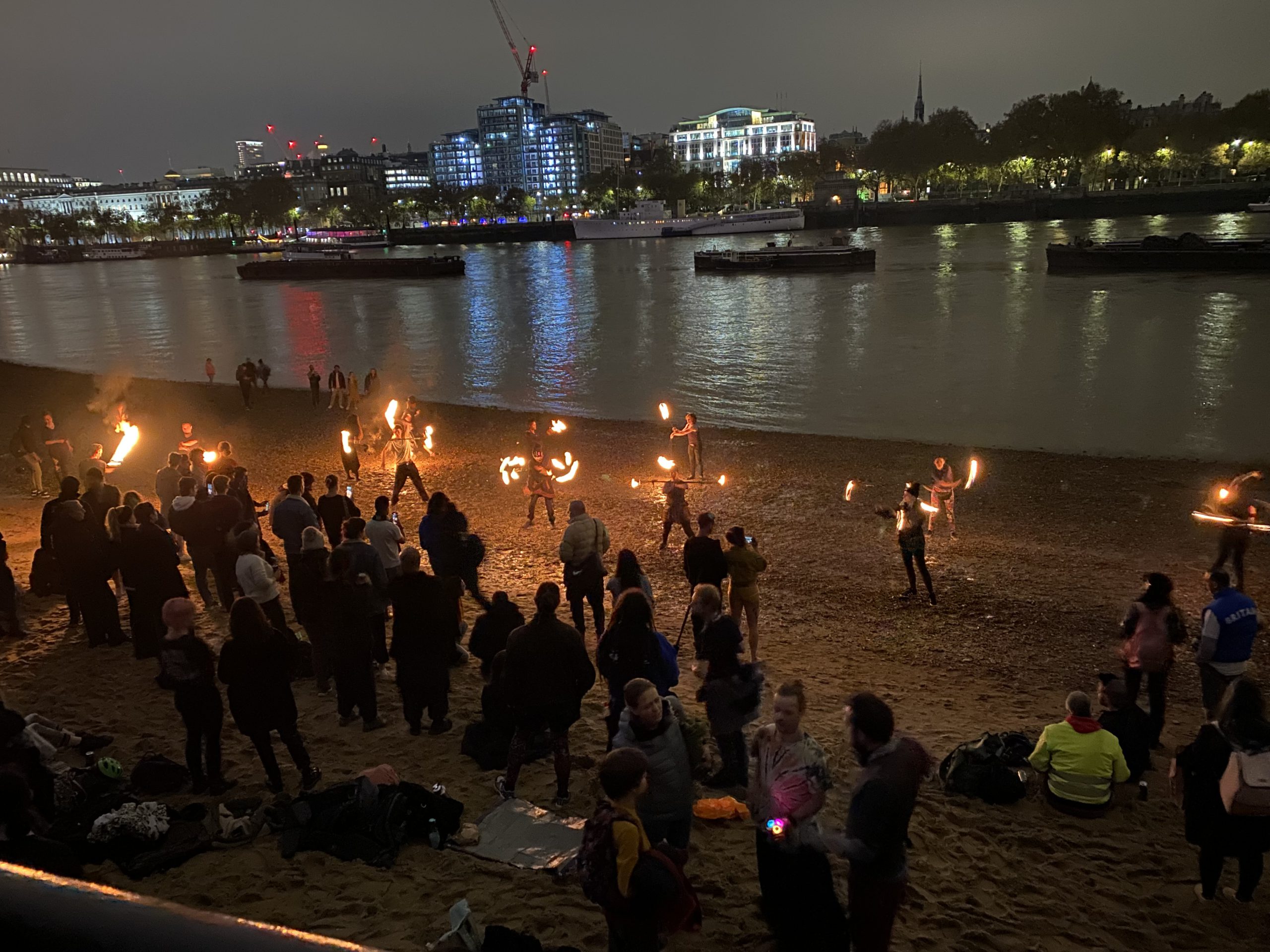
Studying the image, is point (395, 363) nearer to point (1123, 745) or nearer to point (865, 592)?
point (865, 592)

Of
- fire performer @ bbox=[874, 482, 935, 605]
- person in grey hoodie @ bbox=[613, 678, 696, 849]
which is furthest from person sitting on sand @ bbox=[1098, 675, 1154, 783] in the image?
fire performer @ bbox=[874, 482, 935, 605]

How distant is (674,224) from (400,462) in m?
137

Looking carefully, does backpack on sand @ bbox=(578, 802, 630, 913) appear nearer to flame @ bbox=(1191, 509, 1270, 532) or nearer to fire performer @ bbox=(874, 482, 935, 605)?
fire performer @ bbox=(874, 482, 935, 605)

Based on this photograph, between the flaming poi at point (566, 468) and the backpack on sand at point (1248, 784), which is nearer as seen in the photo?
the backpack on sand at point (1248, 784)

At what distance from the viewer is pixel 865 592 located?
34.5 ft

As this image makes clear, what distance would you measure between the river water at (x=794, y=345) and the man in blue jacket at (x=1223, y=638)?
13571 mm

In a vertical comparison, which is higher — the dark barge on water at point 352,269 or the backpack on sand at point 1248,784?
the dark barge on water at point 352,269

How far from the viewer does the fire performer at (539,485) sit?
13141 mm

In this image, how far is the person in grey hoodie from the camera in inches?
158

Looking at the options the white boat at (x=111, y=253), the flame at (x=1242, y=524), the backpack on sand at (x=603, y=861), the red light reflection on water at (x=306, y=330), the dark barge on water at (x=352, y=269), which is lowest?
the flame at (x=1242, y=524)

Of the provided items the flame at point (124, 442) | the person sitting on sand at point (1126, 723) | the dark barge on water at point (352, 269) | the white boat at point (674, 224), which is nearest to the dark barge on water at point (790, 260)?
the dark barge on water at point (352, 269)

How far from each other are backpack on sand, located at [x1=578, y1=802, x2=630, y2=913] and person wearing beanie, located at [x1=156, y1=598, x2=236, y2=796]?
3.16m

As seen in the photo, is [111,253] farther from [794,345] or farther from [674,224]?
[794,345]

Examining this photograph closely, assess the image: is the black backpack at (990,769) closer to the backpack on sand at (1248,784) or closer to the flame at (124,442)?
the backpack on sand at (1248,784)
